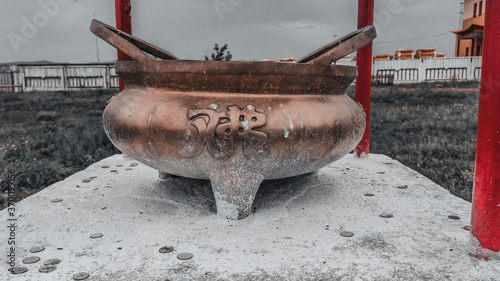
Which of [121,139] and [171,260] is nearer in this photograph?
[171,260]

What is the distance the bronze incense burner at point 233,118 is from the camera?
5.37 ft

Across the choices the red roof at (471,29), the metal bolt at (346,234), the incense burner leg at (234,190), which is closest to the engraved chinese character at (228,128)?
the incense burner leg at (234,190)

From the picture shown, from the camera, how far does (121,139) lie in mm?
1886

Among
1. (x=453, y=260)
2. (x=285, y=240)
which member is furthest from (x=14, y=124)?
(x=453, y=260)

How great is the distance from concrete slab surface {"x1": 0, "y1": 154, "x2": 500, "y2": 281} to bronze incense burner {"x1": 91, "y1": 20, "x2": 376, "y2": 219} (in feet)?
0.81

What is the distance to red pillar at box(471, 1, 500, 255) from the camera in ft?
4.22

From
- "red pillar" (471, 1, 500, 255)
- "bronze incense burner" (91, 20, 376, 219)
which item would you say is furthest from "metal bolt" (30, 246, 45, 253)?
"red pillar" (471, 1, 500, 255)

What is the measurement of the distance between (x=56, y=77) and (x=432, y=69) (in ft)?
51.0

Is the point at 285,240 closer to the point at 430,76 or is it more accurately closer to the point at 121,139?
the point at 121,139

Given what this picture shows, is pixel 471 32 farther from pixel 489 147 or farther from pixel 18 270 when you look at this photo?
pixel 18 270

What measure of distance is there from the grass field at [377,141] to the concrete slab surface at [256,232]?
0.65 metres

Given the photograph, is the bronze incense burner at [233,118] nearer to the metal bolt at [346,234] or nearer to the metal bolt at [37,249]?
the metal bolt at [346,234]

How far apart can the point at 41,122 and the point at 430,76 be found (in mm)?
15044

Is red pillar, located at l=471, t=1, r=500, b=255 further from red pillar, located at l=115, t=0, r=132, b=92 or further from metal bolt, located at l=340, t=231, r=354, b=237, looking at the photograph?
red pillar, located at l=115, t=0, r=132, b=92
